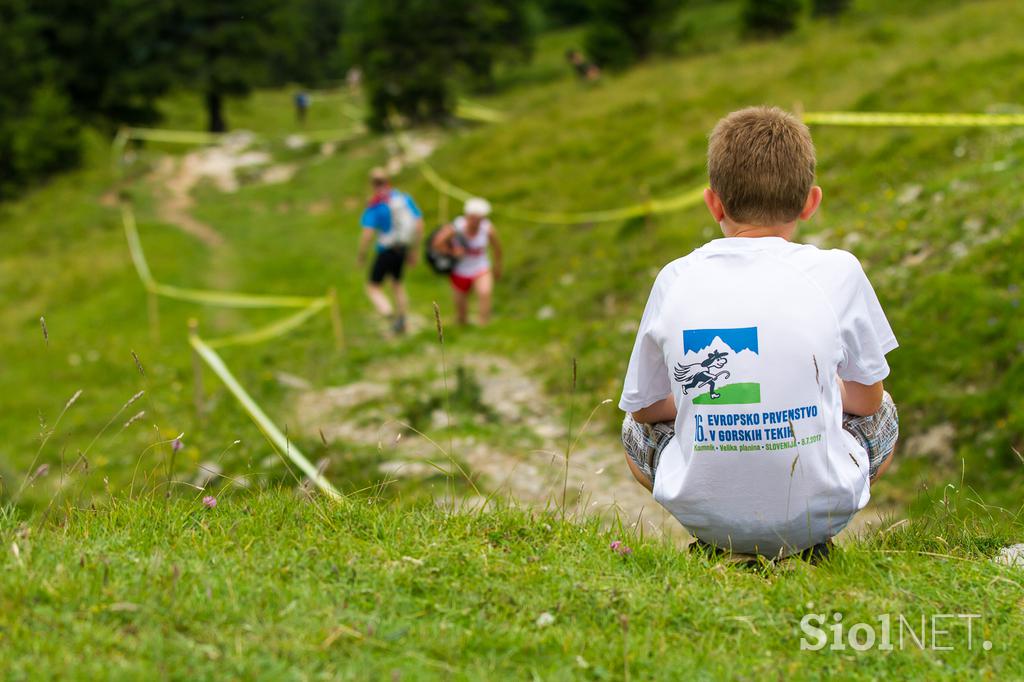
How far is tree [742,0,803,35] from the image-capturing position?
3516 cm

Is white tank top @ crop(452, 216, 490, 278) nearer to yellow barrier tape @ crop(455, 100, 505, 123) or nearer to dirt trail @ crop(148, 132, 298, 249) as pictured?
dirt trail @ crop(148, 132, 298, 249)

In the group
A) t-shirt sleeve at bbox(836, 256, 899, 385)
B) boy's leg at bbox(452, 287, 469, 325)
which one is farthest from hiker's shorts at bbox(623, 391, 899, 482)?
boy's leg at bbox(452, 287, 469, 325)

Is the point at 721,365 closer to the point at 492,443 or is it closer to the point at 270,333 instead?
the point at 492,443

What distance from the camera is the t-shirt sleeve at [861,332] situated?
10.8 feet

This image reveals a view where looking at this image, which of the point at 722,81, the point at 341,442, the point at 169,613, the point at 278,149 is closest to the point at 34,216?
the point at 278,149

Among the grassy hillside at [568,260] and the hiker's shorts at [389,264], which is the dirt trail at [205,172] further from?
the hiker's shorts at [389,264]

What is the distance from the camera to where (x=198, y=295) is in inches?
655

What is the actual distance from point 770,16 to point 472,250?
85.8 feet

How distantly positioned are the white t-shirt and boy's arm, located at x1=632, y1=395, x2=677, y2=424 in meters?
0.22

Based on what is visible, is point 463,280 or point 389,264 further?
point 389,264

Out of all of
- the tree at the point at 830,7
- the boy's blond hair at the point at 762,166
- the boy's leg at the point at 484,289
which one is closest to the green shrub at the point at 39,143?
the boy's leg at the point at 484,289

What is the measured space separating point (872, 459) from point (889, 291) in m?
5.85

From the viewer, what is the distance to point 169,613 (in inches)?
106

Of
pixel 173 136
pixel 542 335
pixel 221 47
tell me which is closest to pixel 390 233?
pixel 542 335
